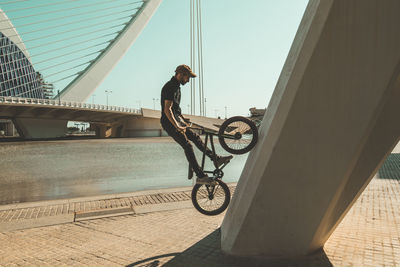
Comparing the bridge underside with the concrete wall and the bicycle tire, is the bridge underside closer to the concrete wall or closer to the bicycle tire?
the concrete wall

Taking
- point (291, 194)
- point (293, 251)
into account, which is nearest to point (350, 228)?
point (293, 251)

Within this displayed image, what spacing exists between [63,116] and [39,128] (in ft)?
16.3

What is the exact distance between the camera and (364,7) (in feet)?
11.2

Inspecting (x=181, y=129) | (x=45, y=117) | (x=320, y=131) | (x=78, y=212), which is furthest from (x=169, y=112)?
(x=45, y=117)

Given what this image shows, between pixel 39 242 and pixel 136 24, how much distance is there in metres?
55.8

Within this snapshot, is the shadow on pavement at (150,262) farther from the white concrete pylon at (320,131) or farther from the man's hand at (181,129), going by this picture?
the man's hand at (181,129)

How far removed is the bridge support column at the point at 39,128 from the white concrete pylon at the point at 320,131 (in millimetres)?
60246

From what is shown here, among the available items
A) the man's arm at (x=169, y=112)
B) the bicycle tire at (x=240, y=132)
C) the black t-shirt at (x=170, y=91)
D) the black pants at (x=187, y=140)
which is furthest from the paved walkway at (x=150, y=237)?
the black t-shirt at (x=170, y=91)

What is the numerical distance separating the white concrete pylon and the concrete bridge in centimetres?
3549

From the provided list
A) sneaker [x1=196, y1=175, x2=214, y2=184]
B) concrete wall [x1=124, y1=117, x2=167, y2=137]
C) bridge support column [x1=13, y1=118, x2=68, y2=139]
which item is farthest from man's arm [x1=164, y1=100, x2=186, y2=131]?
Answer: concrete wall [x1=124, y1=117, x2=167, y2=137]

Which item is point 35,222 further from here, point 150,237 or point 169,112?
point 169,112

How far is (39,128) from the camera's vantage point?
58719 millimetres

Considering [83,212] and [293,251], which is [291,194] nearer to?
[293,251]

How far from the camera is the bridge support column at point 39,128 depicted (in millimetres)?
55656
